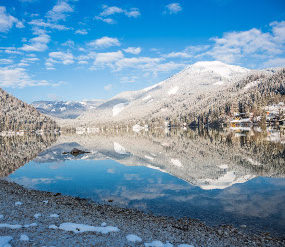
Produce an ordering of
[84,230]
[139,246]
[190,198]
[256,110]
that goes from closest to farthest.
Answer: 1. [139,246]
2. [84,230]
3. [190,198]
4. [256,110]

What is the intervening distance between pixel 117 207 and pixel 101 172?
17.6 meters

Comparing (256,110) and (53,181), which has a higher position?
(256,110)

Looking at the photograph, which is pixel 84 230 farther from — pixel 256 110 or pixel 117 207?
pixel 256 110

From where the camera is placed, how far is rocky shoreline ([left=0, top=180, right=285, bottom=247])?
39.1 feet

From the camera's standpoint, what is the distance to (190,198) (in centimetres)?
2220

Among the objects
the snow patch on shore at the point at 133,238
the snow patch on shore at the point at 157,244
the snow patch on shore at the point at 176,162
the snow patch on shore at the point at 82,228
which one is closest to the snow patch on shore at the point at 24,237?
the snow patch on shore at the point at 82,228

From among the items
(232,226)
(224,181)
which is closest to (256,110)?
(224,181)

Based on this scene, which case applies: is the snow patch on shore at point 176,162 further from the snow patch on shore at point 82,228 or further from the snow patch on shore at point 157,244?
the snow patch on shore at point 157,244

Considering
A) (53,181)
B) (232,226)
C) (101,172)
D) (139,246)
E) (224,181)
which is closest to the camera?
(139,246)

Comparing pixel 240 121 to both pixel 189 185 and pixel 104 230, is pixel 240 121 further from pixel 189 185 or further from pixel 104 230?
pixel 104 230

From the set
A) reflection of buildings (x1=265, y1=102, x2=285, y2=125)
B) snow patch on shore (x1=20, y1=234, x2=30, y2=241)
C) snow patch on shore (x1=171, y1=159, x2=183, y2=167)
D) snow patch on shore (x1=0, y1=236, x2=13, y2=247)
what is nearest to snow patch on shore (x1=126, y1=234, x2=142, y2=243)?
snow patch on shore (x1=20, y1=234, x2=30, y2=241)

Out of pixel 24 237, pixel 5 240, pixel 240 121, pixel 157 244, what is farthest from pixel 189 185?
pixel 240 121

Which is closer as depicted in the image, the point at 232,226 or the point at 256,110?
the point at 232,226

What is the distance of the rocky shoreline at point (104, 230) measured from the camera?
1193cm
